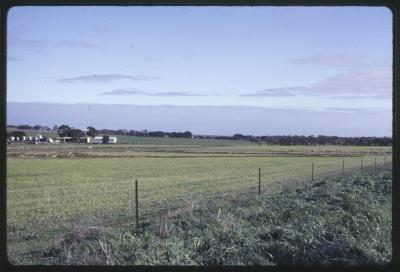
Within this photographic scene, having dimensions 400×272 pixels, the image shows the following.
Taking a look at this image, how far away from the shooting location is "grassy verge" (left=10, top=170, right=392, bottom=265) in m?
5.88

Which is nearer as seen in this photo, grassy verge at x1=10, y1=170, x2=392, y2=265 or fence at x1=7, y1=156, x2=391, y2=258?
grassy verge at x1=10, y1=170, x2=392, y2=265

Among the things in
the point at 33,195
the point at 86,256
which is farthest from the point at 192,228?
the point at 33,195

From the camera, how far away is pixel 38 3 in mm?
3166

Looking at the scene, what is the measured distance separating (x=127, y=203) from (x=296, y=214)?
7356mm

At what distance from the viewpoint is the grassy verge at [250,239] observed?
5875 mm

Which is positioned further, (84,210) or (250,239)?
(84,210)

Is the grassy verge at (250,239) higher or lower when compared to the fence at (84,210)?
higher

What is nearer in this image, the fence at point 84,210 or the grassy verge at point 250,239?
the grassy verge at point 250,239

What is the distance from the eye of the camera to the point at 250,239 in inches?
278

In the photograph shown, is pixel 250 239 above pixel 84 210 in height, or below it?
above

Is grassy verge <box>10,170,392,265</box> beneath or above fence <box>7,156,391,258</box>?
above

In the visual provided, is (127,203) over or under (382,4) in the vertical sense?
under

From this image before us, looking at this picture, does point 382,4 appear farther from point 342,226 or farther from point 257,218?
point 257,218
